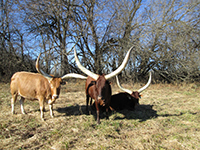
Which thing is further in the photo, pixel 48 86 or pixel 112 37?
pixel 112 37

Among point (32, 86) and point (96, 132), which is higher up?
point (32, 86)

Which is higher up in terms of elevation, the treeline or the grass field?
the treeline

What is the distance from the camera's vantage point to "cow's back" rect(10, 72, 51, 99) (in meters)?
3.78

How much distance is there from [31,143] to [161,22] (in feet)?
Result: 31.7

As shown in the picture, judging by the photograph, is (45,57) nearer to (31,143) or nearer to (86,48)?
(86,48)

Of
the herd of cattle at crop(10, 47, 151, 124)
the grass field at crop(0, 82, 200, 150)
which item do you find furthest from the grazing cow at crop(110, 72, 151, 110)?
the herd of cattle at crop(10, 47, 151, 124)

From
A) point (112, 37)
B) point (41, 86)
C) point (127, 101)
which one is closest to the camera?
point (41, 86)

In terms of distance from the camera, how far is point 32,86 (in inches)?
150

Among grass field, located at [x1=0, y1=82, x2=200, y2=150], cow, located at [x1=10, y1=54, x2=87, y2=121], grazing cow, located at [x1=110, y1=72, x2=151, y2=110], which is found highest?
cow, located at [x1=10, y1=54, x2=87, y2=121]

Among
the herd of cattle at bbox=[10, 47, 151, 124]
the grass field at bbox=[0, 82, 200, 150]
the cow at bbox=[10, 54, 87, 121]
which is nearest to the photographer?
the grass field at bbox=[0, 82, 200, 150]

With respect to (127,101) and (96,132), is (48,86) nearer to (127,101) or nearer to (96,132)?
(96,132)

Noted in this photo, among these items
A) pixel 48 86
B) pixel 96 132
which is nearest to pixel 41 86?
pixel 48 86

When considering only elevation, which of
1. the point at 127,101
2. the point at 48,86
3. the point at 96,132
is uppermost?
the point at 48,86

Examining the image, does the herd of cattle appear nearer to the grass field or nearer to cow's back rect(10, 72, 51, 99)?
cow's back rect(10, 72, 51, 99)
